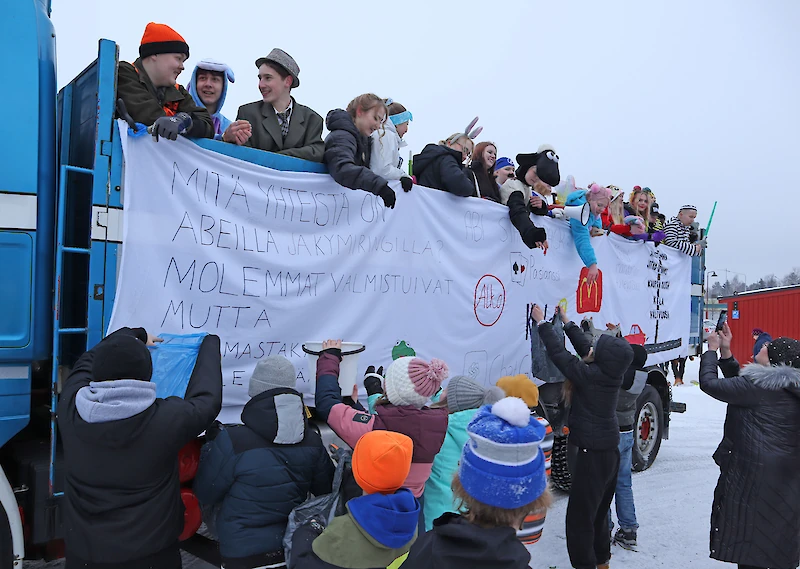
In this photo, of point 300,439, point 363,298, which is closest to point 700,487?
point 363,298

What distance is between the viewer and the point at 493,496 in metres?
1.80

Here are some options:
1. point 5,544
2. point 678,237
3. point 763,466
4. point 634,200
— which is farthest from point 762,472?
point 678,237

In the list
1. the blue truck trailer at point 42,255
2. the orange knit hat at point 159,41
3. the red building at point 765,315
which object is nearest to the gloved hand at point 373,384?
the blue truck trailer at point 42,255

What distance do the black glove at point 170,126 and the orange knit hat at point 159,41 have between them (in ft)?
1.79

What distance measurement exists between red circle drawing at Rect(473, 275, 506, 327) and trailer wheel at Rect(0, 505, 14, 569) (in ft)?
11.1

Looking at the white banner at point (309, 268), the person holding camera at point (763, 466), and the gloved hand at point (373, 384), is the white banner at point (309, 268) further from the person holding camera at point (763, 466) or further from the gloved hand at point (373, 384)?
A: the person holding camera at point (763, 466)

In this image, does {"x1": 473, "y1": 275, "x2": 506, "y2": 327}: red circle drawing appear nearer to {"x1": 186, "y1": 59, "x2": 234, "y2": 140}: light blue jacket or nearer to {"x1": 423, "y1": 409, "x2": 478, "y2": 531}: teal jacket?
{"x1": 423, "y1": 409, "x2": 478, "y2": 531}: teal jacket

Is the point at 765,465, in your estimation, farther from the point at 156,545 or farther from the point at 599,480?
the point at 156,545

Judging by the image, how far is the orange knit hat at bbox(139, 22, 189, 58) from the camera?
3254 mm

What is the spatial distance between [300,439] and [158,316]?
988mm

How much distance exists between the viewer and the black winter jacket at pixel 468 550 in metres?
1.64

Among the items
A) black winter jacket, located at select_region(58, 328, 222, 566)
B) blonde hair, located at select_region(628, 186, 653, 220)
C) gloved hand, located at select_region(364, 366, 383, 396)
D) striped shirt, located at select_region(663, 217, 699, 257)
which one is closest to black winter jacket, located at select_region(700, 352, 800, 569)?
gloved hand, located at select_region(364, 366, 383, 396)

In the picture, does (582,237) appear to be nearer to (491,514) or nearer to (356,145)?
(356,145)

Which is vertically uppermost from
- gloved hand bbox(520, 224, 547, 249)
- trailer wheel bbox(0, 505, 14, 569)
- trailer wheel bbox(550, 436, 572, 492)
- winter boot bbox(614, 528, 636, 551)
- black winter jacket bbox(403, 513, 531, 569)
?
gloved hand bbox(520, 224, 547, 249)
